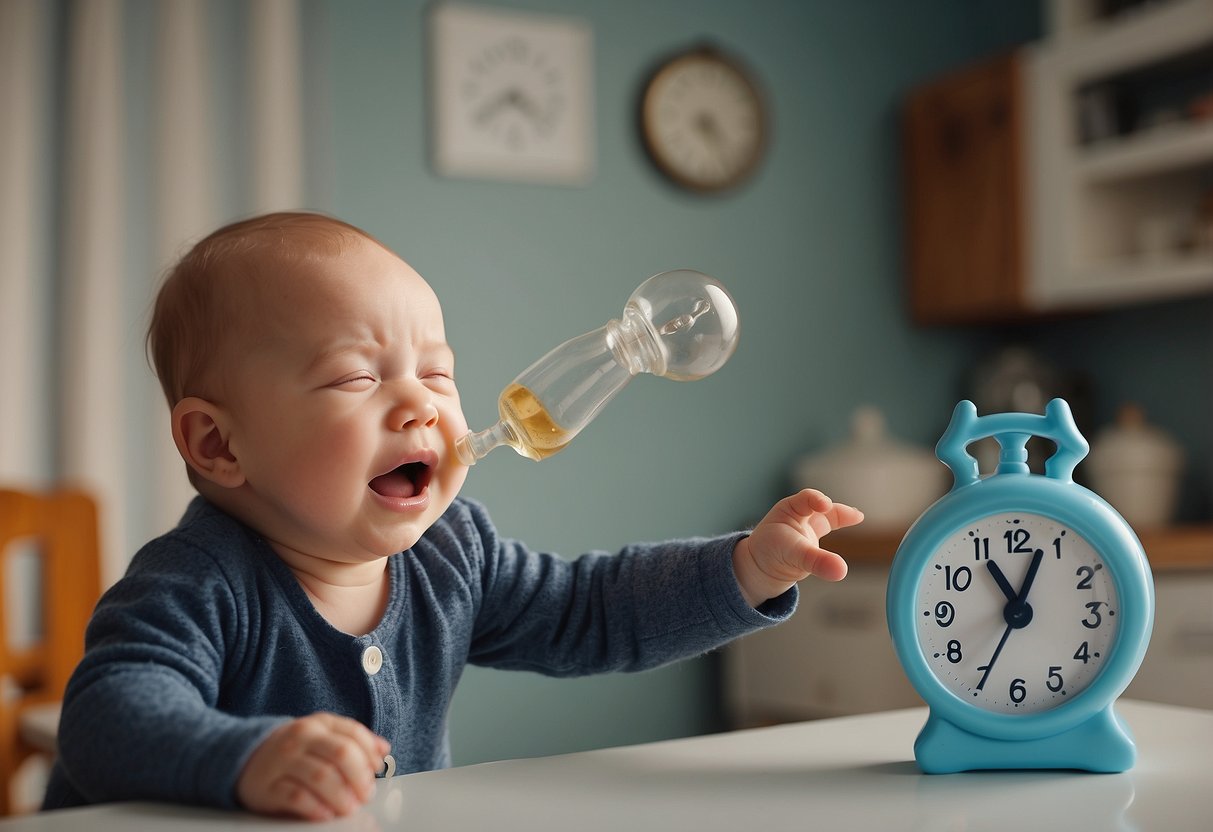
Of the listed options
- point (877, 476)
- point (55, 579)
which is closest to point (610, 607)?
point (55, 579)

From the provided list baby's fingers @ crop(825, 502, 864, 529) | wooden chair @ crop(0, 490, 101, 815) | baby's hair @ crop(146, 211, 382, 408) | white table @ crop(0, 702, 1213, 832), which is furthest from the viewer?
wooden chair @ crop(0, 490, 101, 815)

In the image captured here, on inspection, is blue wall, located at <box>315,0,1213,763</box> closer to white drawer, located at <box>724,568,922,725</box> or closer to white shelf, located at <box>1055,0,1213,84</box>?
white drawer, located at <box>724,568,922,725</box>

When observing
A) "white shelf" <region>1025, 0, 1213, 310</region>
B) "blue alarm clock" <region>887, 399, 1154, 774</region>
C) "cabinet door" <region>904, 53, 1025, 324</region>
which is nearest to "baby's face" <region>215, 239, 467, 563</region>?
"blue alarm clock" <region>887, 399, 1154, 774</region>

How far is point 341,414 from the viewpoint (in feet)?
2.82

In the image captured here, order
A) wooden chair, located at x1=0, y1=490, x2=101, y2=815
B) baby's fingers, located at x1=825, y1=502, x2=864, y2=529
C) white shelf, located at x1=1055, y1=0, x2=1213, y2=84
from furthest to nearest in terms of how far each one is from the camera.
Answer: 1. white shelf, located at x1=1055, y1=0, x2=1213, y2=84
2. wooden chair, located at x1=0, y1=490, x2=101, y2=815
3. baby's fingers, located at x1=825, y1=502, x2=864, y2=529

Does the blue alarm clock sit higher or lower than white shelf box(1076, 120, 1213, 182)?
lower

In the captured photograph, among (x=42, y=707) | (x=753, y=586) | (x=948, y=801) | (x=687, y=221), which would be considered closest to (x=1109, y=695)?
(x=948, y=801)

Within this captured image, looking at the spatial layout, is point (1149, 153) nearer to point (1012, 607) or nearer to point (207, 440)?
point (1012, 607)

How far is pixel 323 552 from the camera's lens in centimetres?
90

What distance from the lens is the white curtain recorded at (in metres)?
2.42

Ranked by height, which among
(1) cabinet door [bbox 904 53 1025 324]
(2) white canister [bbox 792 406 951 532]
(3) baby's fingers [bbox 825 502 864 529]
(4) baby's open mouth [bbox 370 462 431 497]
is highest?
(1) cabinet door [bbox 904 53 1025 324]

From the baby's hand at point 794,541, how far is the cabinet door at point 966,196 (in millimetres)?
2356

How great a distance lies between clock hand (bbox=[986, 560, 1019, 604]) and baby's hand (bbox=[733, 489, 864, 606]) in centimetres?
9

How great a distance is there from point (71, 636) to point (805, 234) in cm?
210
